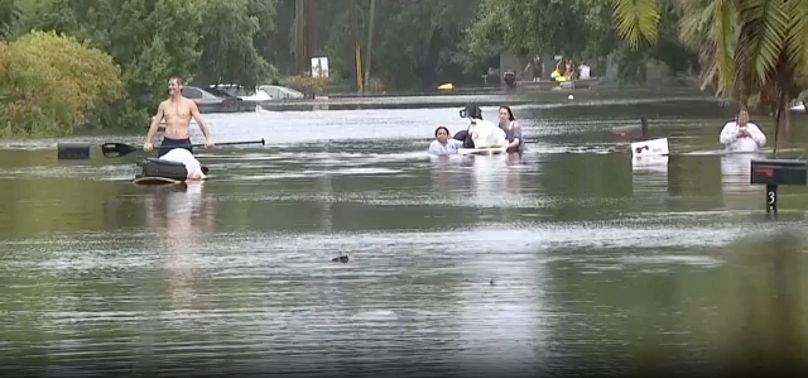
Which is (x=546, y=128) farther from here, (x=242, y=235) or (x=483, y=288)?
(x=483, y=288)

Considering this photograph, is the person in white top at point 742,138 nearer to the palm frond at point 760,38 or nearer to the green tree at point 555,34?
the palm frond at point 760,38

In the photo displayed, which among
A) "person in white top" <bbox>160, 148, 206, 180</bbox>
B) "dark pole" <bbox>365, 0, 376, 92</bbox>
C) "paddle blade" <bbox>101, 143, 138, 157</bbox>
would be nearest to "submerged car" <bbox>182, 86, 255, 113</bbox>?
"dark pole" <bbox>365, 0, 376, 92</bbox>

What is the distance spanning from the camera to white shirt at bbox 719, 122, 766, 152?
26109 mm

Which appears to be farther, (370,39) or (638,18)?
(370,39)

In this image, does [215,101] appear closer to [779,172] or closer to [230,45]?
[230,45]

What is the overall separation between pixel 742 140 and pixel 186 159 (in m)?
9.22

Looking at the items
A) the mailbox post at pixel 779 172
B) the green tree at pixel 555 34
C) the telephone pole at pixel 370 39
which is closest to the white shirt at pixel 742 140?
the mailbox post at pixel 779 172

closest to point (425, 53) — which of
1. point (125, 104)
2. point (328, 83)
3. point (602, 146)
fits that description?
point (328, 83)

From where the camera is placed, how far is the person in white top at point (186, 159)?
22.6 meters

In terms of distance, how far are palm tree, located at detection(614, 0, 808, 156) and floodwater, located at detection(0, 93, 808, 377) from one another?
1.62 meters

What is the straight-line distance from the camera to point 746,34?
10500 millimetres

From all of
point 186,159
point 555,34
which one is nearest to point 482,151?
point 186,159

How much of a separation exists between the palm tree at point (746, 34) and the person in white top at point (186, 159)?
12534 millimetres

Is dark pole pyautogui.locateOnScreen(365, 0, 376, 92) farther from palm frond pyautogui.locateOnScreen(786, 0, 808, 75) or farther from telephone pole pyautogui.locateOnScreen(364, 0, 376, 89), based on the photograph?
palm frond pyautogui.locateOnScreen(786, 0, 808, 75)
